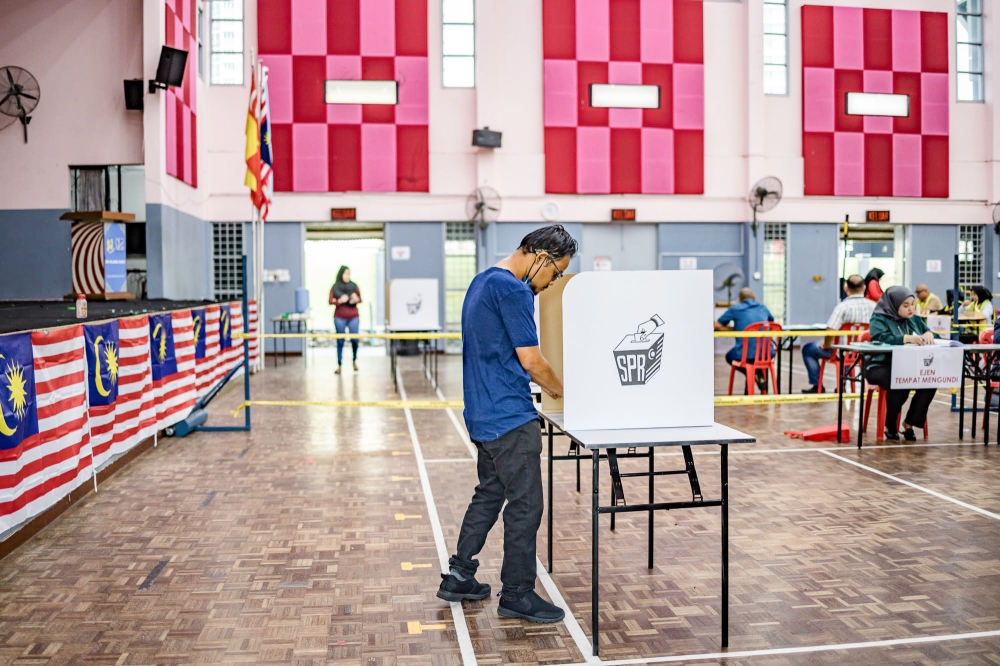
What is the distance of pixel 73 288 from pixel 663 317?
1266cm

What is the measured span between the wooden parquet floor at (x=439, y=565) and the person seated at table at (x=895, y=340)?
2.26 ft

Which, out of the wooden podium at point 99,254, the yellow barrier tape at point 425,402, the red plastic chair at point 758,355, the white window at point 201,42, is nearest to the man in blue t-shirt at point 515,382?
the yellow barrier tape at point 425,402

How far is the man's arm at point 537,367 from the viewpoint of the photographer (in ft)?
12.5

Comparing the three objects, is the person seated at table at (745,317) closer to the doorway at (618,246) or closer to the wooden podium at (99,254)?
the doorway at (618,246)

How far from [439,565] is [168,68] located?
12.0 meters

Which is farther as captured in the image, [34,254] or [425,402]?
[34,254]

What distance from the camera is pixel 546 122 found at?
18.7 m

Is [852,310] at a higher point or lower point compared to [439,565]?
higher

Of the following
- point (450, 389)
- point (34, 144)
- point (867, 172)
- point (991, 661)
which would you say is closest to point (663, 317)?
point (991, 661)

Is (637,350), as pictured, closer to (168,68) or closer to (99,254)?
(99,254)

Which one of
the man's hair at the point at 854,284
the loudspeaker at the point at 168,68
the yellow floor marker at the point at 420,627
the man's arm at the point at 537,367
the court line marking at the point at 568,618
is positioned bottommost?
the court line marking at the point at 568,618

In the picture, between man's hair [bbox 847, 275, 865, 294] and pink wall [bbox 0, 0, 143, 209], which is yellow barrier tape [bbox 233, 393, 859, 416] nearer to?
man's hair [bbox 847, 275, 865, 294]

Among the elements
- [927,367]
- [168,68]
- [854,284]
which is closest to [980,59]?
[854,284]

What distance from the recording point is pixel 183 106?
1617 centimetres
